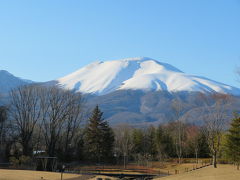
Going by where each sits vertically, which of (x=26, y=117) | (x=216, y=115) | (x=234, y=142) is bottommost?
(x=234, y=142)

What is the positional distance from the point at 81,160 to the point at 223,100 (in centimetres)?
3012

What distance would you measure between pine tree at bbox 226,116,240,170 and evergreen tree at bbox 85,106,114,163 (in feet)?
84.0

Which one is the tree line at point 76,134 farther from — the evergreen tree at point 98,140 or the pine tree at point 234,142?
the pine tree at point 234,142

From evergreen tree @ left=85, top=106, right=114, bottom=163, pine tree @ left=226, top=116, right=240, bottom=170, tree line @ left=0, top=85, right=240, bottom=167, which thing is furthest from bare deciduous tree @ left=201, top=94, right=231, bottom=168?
evergreen tree @ left=85, top=106, right=114, bottom=163

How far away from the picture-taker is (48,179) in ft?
133

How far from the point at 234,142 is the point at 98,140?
89.0 ft

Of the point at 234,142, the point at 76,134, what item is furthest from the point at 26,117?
the point at 234,142

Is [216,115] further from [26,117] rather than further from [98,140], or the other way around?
[26,117]

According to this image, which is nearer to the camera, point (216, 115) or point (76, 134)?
point (216, 115)

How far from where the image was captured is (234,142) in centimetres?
4825

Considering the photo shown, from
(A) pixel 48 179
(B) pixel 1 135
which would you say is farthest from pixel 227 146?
(B) pixel 1 135

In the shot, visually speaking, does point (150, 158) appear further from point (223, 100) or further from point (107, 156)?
point (223, 100)

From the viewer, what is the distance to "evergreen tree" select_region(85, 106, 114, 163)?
2702 inches

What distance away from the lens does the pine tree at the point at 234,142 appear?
47.4 metres
